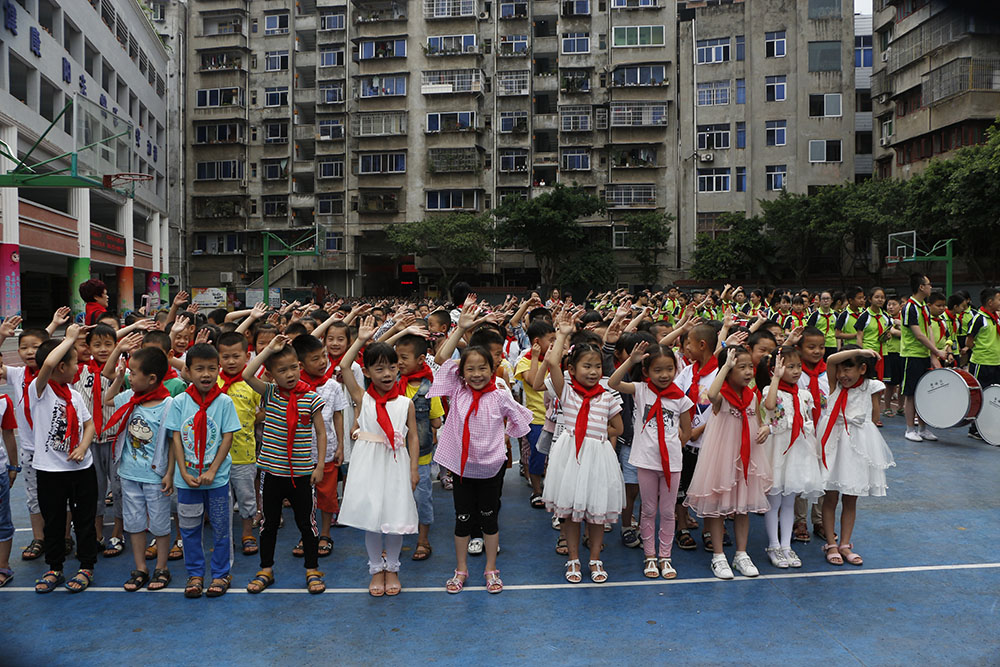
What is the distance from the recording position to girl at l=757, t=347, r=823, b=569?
15.4ft

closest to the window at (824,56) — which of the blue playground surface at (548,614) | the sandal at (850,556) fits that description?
the blue playground surface at (548,614)

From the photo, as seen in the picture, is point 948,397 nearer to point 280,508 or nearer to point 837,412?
point 837,412

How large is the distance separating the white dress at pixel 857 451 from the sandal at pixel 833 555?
396 mm

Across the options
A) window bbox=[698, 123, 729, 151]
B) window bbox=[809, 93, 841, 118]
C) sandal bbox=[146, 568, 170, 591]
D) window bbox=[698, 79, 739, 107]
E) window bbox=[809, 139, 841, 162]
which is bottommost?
sandal bbox=[146, 568, 170, 591]

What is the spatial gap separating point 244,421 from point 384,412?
128 centimetres

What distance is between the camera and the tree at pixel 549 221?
31938 millimetres

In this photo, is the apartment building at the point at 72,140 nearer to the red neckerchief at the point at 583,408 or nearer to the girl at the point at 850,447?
the red neckerchief at the point at 583,408

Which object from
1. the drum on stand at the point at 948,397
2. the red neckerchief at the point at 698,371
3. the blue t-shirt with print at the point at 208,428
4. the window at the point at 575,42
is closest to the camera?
the blue t-shirt with print at the point at 208,428

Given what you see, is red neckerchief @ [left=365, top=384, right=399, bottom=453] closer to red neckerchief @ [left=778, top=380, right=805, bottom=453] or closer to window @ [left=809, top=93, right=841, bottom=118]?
red neckerchief @ [left=778, top=380, right=805, bottom=453]

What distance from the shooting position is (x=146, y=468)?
4.37 m

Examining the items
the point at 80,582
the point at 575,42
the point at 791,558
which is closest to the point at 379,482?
the point at 80,582

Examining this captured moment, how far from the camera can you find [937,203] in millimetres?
23578

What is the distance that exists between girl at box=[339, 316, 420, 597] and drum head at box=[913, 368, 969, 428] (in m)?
5.89

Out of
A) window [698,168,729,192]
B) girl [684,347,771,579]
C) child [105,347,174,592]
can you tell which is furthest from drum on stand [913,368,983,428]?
window [698,168,729,192]
